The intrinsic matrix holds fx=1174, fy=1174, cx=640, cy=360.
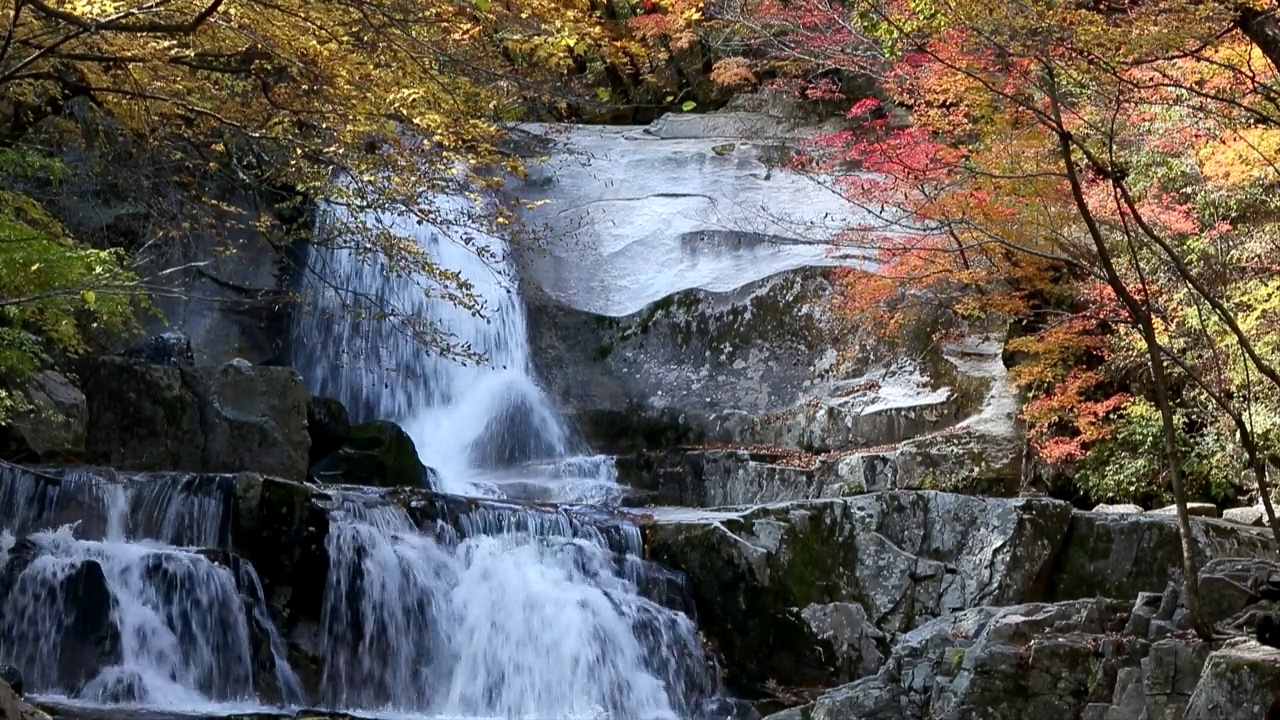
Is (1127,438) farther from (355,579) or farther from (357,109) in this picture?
(357,109)

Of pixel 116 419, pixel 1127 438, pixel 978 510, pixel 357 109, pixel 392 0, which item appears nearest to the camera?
pixel 392 0

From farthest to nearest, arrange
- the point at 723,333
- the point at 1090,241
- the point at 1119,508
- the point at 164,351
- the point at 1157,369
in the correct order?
the point at 723,333, the point at 164,351, the point at 1090,241, the point at 1119,508, the point at 1157,369

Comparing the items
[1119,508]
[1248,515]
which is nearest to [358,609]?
[1119,508]

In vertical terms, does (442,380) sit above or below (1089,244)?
below

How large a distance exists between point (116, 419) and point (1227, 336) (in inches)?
405

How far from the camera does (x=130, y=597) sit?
8125 millimetres

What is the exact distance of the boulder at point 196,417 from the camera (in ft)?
36.5

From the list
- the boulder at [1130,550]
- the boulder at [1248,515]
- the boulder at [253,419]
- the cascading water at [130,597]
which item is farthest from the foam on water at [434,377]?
the boulder at [1248,515]

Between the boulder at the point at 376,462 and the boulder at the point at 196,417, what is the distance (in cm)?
33

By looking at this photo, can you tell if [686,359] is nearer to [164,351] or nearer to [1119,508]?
[1119,508]

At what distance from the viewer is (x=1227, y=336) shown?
416 inches

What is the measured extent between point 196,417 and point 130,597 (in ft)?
11.8

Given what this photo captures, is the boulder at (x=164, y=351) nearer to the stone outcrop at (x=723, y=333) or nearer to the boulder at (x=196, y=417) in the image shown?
the boulder at (x=196, y=417)

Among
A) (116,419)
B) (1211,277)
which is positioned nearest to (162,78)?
(116,419)
